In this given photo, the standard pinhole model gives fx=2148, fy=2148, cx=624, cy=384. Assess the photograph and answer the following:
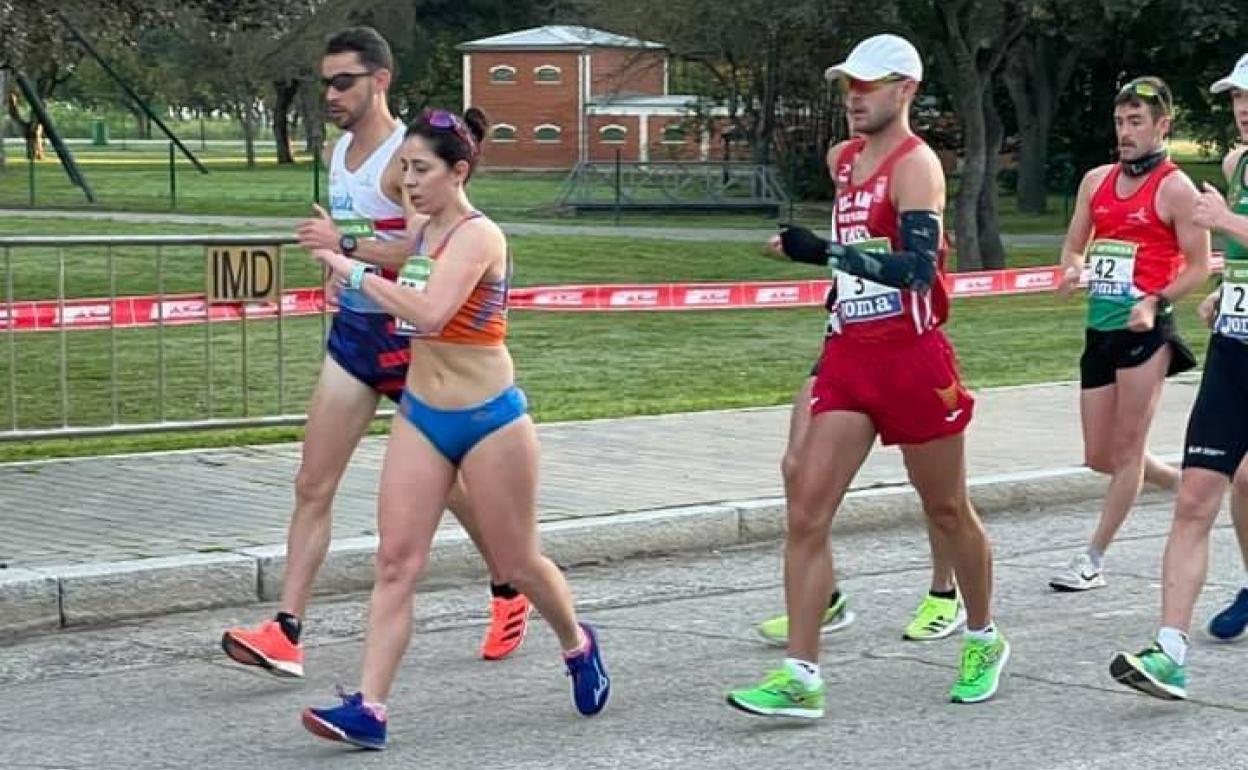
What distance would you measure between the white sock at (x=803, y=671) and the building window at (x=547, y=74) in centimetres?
6025

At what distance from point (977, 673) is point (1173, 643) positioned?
63 cm

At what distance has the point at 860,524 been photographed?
1062cm

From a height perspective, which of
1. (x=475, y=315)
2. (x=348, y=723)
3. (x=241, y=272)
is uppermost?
(x=475, y=315)

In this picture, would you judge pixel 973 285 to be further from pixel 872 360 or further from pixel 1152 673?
pixel 872 360

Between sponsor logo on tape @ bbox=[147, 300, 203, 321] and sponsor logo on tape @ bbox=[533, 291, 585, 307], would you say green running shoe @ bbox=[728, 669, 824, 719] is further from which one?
sponsor logo on tape @ bbox=[533, 291, 585, 307]

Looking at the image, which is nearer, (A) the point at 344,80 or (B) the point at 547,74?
(A) the point at 344,80

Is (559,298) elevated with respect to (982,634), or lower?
lower

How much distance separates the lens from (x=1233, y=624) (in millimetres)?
7945

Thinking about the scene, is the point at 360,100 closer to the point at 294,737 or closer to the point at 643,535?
the point at 294,737

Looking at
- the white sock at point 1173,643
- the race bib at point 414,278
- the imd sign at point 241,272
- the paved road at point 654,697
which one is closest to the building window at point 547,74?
the imd sign at point 241,272

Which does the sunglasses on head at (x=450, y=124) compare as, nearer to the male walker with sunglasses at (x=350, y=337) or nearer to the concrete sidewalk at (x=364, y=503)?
the male walker with sunglasses at (x=350, y=337)

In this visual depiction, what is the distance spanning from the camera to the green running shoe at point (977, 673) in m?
6.96

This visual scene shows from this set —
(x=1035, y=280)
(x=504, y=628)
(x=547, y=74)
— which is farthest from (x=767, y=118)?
(x=504, y=628)

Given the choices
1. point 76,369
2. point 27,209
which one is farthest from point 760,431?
point 27,209
